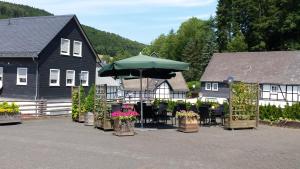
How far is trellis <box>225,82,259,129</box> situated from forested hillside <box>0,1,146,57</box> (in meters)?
79.6

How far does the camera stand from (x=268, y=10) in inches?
2410

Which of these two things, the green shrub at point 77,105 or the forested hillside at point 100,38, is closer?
the green shrub at point 77,105

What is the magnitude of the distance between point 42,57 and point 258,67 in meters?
27.5

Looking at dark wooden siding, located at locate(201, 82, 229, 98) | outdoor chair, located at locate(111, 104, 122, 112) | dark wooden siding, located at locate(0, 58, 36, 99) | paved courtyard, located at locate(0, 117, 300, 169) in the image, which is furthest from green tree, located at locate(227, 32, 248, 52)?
outdoor chair, located at locate(111, 104, 122, 112)

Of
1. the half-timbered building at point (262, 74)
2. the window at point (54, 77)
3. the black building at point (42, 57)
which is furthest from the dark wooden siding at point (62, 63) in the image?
the half-timbered building at point (262, 74)

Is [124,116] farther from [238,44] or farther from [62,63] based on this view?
[238,44]

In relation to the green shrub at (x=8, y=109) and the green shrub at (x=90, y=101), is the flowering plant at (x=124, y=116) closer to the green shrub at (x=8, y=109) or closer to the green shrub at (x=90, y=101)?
the green shrub at (x=90, y=101)

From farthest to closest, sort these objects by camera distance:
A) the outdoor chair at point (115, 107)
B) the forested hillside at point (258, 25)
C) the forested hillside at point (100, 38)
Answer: the forested hillside at point (100, 38) < the forested hillside at point (258, 25) < the outdoor chair at point (115, 107)

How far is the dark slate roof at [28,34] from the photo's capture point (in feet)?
102

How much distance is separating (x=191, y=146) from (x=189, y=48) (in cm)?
7010

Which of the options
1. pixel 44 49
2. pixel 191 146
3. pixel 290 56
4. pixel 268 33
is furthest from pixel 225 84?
pixel 191 146

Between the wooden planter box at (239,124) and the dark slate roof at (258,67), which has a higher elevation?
the dark slate roof at (258,67)

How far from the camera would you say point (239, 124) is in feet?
56.5

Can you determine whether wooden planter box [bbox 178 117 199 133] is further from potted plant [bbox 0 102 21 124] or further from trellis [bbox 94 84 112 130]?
potted plant [bbox 0 102 21 124]
